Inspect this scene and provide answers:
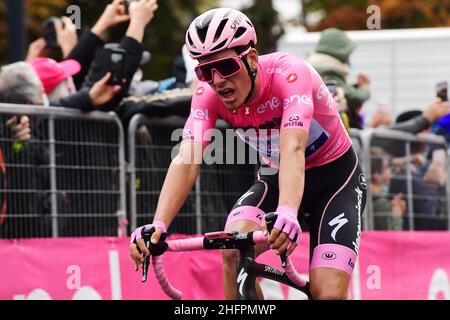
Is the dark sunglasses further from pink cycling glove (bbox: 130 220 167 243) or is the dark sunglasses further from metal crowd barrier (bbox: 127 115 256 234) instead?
metal crowd barrier (bbox: 127 115 256 234)

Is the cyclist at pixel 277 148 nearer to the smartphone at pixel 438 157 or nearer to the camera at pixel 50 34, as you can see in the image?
the camera at pixel 50 34

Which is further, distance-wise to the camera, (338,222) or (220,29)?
(338,222)

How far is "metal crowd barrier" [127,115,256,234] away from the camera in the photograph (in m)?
9.35

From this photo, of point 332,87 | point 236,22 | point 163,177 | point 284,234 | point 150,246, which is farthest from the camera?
point 332,87

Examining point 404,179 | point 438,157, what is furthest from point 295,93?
point 438,157

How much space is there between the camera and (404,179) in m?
11.6

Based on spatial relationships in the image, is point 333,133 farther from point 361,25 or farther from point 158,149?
point 361,25

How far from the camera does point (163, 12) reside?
96.1ft

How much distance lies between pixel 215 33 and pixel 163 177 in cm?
337

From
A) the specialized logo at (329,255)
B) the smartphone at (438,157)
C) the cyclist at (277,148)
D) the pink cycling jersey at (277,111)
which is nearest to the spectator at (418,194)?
the smartphone at (438,157)

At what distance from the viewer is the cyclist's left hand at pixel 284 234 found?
5691 mm

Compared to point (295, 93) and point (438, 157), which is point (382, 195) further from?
point (295, 93)

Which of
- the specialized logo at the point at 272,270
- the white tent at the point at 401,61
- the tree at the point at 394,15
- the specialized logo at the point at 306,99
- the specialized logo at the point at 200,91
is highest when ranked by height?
the tree at the point at 394,15
